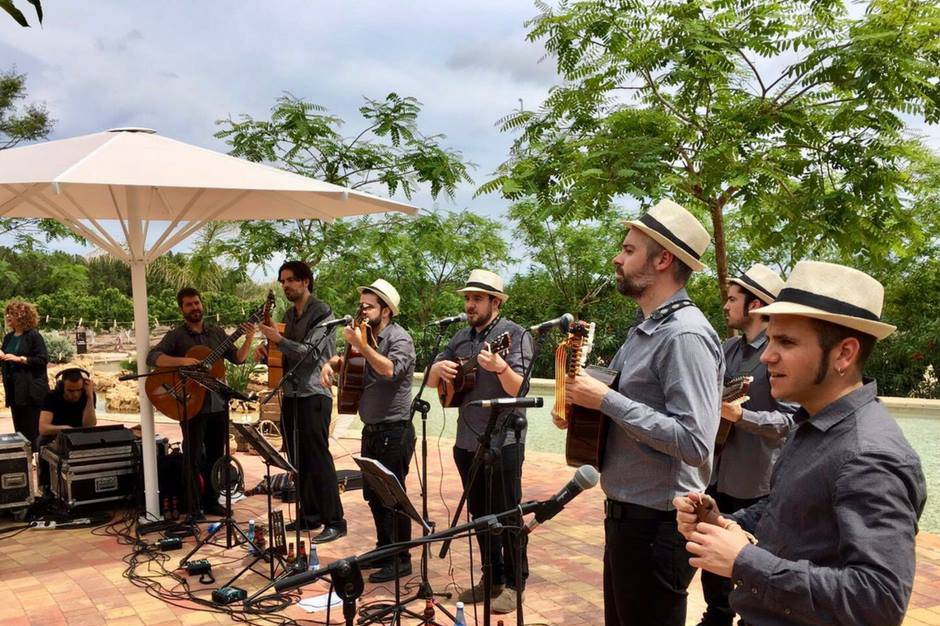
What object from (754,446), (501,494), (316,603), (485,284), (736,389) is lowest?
(316,603)

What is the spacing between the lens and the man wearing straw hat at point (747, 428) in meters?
4.12

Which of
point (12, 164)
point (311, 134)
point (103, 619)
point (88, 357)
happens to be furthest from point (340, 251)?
point (88, 357)

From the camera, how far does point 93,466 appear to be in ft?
A: 23.6

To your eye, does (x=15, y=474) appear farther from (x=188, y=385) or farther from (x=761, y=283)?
(x=761, y=283)

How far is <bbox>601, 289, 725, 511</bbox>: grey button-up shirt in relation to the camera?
2859 millimetres

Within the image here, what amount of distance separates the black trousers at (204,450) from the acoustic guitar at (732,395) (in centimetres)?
466

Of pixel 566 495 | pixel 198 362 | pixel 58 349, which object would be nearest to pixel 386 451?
pixel 198 362

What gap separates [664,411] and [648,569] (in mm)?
Result: 601

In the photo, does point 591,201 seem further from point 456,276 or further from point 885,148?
point 456,276

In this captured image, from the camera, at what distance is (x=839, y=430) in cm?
201

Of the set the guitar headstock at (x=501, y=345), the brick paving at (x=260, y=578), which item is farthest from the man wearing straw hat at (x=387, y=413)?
the guitar headstock at (x=501, y=345)

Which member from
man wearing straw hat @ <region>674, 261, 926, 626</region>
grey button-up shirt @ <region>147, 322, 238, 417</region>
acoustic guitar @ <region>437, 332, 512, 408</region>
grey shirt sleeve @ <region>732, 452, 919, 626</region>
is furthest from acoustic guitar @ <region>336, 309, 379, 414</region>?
grey shirt sleeve @ <region>732, 452, 919, 626</region>

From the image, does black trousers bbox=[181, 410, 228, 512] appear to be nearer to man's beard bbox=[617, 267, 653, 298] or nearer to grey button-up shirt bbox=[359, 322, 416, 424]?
grey button-up shirt bbox=[359, 322, 416, 424]

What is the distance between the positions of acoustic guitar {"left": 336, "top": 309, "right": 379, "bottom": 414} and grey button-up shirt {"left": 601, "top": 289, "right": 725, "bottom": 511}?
2.92 metres
